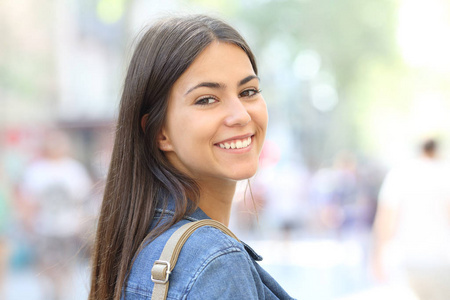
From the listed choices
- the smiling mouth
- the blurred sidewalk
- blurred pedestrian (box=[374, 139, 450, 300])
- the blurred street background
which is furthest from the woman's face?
the blurred sidewalk

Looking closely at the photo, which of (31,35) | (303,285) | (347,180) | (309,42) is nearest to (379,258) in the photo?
(303,285)

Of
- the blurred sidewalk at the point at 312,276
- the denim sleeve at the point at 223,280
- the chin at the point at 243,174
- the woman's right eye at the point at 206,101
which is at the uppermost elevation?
the woman's right eye at the point at 206,101

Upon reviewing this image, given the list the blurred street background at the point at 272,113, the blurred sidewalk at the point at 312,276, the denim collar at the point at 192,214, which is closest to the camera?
the denim collar at the point at 192,214

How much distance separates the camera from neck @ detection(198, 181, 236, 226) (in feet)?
5.52

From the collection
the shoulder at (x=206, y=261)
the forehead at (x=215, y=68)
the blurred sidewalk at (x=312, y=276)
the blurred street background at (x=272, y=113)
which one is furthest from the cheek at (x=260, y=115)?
the blurred sidewalk at (x=312, y=276)

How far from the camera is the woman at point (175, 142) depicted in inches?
60.7

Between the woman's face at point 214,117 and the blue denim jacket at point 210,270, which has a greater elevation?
the woman's face at point 214,117

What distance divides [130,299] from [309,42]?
1829 cm

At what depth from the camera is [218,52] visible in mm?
1615

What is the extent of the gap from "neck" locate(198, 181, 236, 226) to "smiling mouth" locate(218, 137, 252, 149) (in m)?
0.14

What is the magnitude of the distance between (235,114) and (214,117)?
59 millimetres

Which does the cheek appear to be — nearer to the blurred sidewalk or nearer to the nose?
the nose

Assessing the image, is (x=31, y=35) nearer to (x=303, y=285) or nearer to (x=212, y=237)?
(x=303, y=285)

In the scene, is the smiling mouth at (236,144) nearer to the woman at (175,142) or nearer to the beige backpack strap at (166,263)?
the woman at (175,142)
